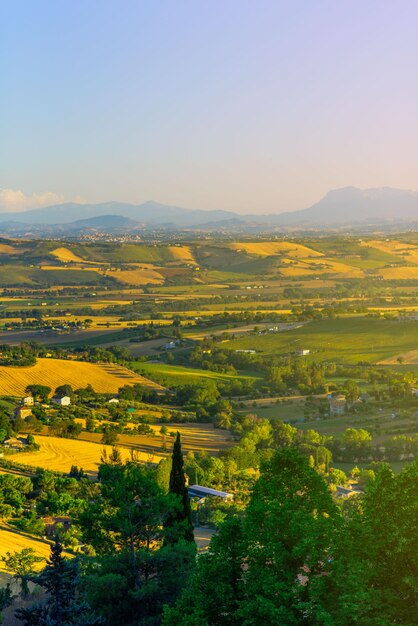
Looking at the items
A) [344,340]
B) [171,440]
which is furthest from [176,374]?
[171,440]

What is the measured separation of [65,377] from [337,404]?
84.9 ft

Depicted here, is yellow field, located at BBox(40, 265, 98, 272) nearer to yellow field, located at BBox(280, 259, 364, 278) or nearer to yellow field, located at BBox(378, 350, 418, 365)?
yellow field, located at BBox(280, 259, 364, 278)

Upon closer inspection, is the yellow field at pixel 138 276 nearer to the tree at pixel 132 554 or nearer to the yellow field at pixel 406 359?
the yellow field at pixel 406 359

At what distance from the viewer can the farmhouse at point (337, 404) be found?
59344 mm

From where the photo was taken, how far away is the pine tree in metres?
20.9

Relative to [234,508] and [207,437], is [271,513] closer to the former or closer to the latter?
[234,508]

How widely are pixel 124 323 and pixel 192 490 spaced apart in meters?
73.8

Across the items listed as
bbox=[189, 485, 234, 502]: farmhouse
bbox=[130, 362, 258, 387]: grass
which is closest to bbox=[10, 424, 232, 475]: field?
bbox=[189, 485, 234, 502]: farmhouse

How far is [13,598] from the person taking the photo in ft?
74.7

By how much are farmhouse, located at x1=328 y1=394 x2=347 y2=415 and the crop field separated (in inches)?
774

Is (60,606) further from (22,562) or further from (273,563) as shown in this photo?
(22,562)

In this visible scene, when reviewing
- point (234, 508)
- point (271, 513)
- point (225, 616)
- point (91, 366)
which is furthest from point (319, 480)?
point (91, 366)

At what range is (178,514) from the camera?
71.1ft

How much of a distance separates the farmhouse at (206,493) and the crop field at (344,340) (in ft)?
153
